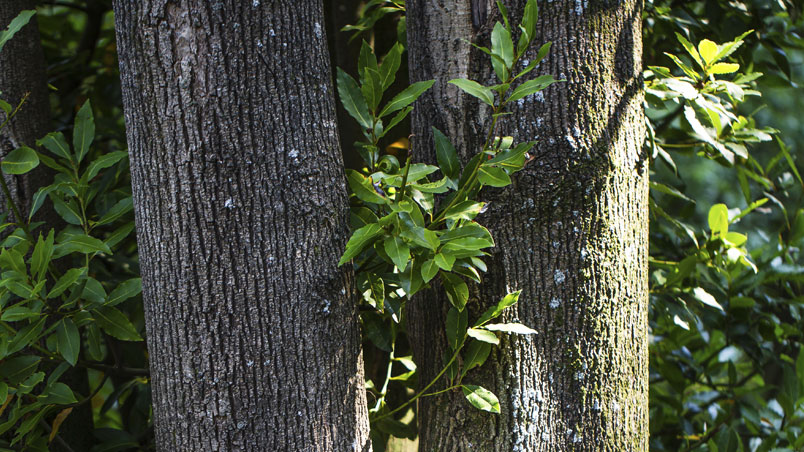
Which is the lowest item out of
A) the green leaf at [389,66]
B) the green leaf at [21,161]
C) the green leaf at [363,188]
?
the green leaf at [363,188]

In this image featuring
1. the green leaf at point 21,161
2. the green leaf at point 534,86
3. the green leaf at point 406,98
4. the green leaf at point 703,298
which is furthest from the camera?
the green leaf at point 703,298

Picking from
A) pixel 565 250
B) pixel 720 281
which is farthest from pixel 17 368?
pixel 720 281

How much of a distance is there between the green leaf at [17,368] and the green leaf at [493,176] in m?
0.92

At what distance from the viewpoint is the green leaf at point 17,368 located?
1.12 m

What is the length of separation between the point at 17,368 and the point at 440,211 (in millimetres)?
866

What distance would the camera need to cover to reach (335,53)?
197cm

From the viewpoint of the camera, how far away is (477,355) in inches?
43.6

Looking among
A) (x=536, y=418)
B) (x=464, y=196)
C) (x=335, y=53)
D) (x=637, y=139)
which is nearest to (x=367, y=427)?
(x=536, y=418)

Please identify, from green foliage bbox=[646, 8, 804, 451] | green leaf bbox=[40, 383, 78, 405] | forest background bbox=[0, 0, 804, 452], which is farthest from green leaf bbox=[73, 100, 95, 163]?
green foliage bbox=[646, 8, 804, 451]

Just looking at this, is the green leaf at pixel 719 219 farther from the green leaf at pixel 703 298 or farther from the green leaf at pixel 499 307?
the green leaf at pixel 499 307

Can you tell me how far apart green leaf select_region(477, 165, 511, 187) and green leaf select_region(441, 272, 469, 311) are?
0.19m

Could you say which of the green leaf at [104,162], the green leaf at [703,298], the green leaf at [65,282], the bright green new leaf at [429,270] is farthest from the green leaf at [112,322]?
the green leaf at [703,298]

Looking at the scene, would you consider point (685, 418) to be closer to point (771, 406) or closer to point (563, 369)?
point (771, 406)

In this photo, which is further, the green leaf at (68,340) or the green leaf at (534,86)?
the green leaf at (68,340)
